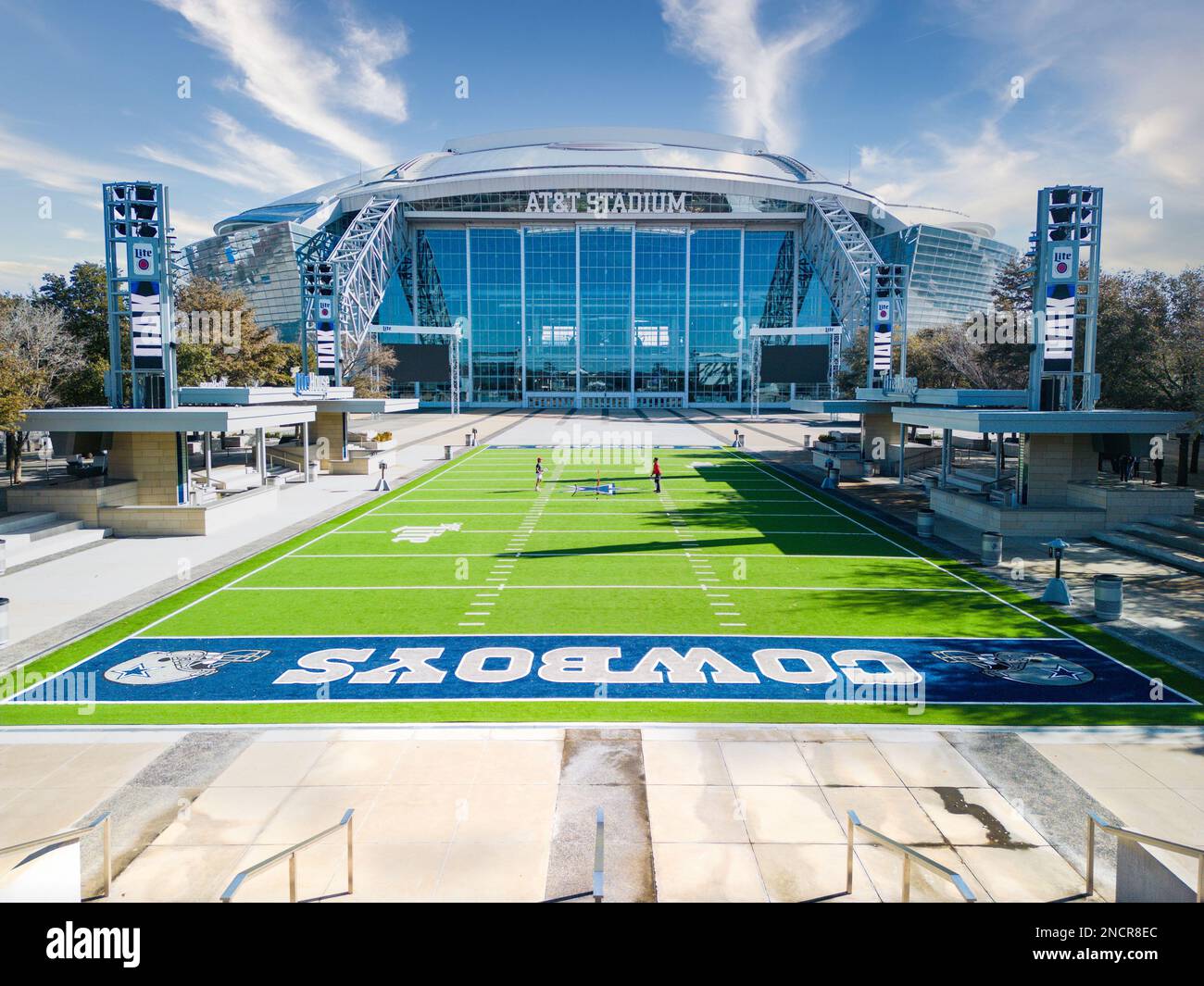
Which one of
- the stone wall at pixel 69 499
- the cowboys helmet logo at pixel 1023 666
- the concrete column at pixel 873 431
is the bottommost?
the cowboys helmet logo at pixel 1023 666

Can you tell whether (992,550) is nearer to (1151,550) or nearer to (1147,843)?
(1151,550)

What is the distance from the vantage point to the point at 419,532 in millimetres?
27766

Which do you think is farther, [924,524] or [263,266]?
[263,266]

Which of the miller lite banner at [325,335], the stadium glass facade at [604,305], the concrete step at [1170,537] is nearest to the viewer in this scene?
the concrete step at [1170,537]

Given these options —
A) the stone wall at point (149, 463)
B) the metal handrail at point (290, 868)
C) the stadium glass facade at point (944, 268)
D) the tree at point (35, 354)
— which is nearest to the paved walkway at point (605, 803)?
the metal handrail at point (290, 868)

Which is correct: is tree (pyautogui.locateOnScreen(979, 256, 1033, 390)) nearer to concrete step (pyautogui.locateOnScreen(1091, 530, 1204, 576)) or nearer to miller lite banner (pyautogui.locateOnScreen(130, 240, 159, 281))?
concrete step (pyautogui.locateOnScreen(1091, 530, 1204, 576))

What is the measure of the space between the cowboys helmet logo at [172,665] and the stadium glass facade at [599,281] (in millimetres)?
96120

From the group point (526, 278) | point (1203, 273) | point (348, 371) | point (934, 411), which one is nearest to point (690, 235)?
point (526, 278)

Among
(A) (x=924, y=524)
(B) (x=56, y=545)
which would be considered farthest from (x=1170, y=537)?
(B) (x=56, y=545)

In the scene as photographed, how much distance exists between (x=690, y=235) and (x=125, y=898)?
110832 mm

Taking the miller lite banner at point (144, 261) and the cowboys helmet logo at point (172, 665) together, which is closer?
the cowboys helmet logo at point (172, 665)

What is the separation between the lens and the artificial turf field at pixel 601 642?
13.0m
